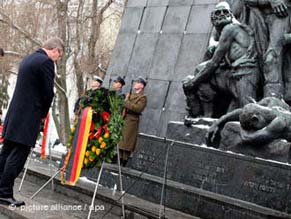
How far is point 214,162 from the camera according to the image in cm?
805

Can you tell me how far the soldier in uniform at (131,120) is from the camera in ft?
34.0

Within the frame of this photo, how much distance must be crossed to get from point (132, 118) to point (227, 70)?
→ 205cm

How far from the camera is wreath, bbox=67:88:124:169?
7219mm

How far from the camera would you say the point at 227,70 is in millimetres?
9477

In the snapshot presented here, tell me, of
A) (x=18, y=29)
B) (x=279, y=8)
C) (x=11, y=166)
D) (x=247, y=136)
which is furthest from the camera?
(x=18, y=29)

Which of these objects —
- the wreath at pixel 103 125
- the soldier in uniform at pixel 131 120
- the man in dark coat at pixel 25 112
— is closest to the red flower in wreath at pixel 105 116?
the wreath at pixel 103 125

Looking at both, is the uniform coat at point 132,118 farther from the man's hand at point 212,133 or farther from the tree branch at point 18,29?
the tree branch at point 18,29

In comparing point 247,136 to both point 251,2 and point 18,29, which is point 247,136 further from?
point 18,29

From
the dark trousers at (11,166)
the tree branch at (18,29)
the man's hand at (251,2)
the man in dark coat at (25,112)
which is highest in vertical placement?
the tree branch at (18,29)

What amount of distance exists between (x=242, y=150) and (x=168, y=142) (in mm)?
1273

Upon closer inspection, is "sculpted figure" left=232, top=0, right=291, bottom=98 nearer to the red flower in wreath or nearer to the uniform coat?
the uniform coat

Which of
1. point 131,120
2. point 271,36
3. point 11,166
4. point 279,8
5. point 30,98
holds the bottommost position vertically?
point 11,166

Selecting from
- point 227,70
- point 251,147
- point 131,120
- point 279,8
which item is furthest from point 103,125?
point 279,8

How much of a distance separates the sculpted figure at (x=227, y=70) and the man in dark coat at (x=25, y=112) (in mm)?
3406
